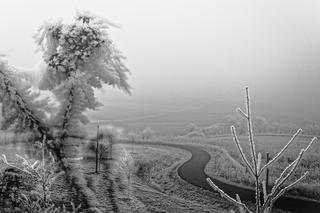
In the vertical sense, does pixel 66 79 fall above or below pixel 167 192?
above

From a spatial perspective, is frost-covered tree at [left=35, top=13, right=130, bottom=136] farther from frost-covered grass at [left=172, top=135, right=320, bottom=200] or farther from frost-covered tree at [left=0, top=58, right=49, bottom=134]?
frost-covered grass at [left=172, top=135, right=320, bottom=200]

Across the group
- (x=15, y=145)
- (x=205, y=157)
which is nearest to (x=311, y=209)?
(x=15, y=145)

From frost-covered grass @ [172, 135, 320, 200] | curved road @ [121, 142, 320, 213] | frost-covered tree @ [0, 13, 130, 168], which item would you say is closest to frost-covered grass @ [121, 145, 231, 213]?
curved road @ [121, 142, 320, 213]

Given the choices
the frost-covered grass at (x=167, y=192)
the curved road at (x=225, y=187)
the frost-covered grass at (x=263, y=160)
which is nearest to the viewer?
the frost-covered grass at (x=167, y=192)

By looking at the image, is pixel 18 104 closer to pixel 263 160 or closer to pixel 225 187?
pixel 225 187

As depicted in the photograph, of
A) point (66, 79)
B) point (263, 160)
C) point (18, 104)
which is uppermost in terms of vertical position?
point (66, 79)

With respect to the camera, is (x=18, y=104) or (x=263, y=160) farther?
(x=263, y=160)

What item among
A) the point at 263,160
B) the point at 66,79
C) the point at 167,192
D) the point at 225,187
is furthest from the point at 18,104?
the point at 263,160

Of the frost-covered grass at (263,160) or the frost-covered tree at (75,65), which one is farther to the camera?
the frost-covered grass at (263,160)

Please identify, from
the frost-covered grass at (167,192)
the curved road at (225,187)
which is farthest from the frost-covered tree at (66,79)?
the curved road at (225,187)

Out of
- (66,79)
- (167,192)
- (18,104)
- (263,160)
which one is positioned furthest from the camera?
(263,160)

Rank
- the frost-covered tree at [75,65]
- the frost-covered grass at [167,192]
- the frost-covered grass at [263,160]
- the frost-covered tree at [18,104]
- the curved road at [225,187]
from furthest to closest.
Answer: the frost-covered grass at [263,160], the curved road at [225,187], the frost-covered grass at [167,192], the frost-covered tree at [75,65], the frost-covered tree at [18,104]

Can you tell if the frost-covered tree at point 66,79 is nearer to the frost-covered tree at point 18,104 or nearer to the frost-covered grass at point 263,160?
the frost-covered tree at point 18,104

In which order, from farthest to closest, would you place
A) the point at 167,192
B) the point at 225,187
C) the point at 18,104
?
1. the point at 225,187
2. the point at 167,192
3. the point at 18,104
